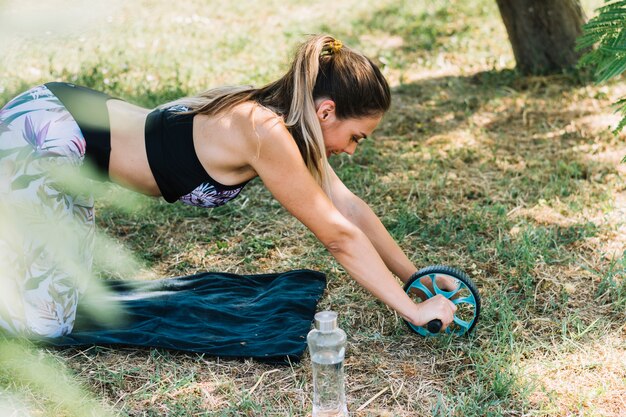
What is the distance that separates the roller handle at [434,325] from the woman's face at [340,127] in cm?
70

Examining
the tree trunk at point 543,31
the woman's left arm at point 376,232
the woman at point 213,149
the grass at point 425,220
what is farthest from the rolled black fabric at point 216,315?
the tree trunk at point 543,31

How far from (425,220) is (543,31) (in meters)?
2.57

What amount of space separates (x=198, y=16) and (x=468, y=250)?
4.74 m

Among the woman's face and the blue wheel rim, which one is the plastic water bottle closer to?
the blue wheel rim

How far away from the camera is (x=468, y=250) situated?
3494 millimetres

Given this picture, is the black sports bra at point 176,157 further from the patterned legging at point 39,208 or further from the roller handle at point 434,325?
the roller handle at point 434,325

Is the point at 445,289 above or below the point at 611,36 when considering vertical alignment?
below

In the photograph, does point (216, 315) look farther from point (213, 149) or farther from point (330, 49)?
point (330, 49)

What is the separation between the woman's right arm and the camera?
2.51 m

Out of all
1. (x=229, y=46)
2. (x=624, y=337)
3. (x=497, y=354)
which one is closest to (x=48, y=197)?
(x=497, y=354)

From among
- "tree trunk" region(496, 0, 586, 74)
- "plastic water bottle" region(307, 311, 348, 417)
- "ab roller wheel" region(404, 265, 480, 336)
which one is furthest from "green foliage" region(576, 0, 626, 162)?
"tree trunk" region(496, 0, 586, 74)

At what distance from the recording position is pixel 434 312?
261cm

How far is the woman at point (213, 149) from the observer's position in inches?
99.8

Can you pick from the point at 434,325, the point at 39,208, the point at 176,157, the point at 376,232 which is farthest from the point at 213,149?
the point at 434,325
